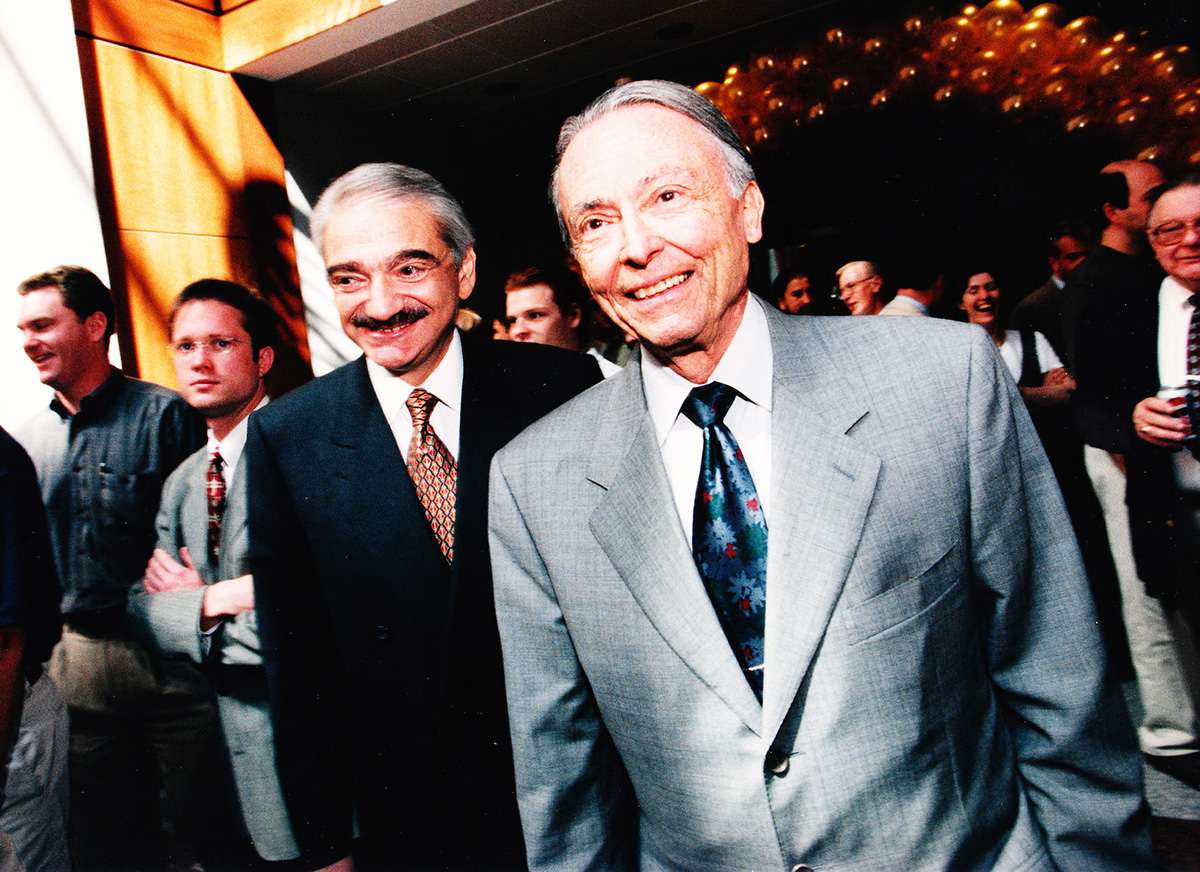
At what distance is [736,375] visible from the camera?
99 centimetres

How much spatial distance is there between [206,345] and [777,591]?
181 cm

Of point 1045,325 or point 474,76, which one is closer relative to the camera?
point 474,76

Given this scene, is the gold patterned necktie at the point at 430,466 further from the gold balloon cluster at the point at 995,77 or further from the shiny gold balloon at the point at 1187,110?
the shiny gold balloon at the point at 1187,110

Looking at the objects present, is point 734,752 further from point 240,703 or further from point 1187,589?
point 1187,589

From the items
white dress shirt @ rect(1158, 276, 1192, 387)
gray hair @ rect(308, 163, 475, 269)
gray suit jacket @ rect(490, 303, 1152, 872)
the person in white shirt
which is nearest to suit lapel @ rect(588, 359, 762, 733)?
gray suit jacket @ rect(490, 303, 1152, 872)

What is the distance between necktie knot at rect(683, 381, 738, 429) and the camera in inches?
39.0

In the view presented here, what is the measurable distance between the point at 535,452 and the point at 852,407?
52 centimetres

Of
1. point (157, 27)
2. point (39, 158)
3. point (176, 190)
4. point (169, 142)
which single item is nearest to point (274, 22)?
point (157, 27)

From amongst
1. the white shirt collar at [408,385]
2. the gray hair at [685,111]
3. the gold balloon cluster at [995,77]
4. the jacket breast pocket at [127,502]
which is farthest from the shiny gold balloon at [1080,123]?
the jacket breast pocket at [127,502]

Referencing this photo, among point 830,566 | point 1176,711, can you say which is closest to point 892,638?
point 830,566

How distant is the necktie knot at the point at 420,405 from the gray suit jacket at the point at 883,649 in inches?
23.6

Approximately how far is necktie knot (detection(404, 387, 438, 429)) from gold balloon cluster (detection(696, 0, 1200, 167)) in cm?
146

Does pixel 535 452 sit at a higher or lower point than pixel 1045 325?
lower

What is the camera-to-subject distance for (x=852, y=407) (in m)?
0.91
